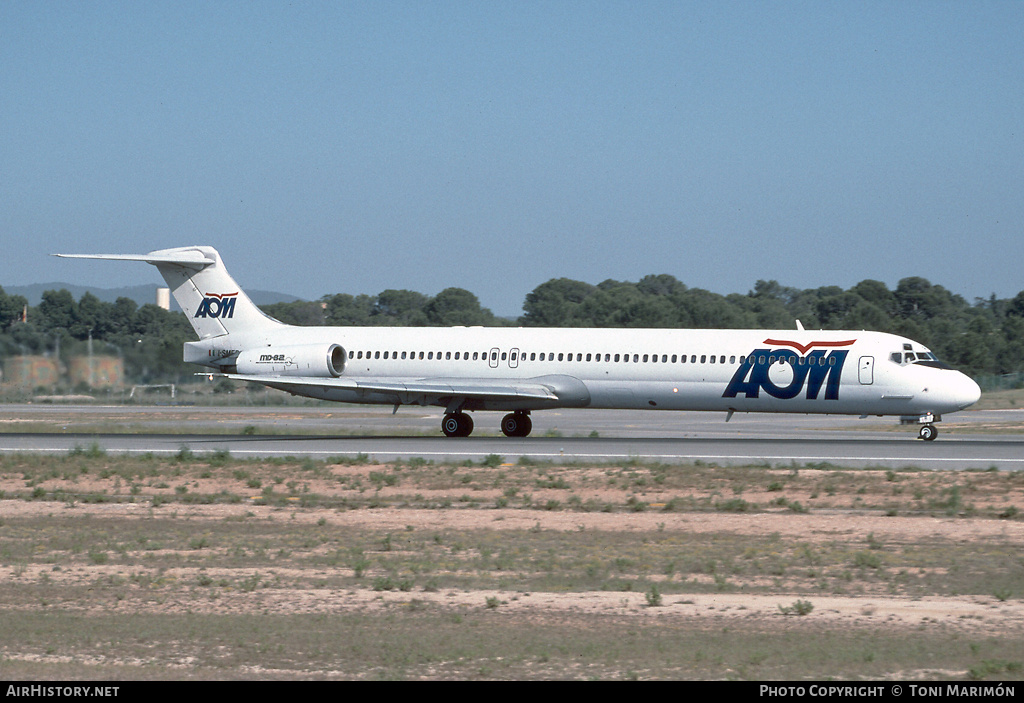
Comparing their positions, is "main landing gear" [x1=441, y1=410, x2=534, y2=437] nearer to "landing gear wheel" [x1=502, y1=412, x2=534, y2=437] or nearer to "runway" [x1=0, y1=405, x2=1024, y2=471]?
"landing gear wheel" [x1=502, y1=412, x2=534, y2=437]

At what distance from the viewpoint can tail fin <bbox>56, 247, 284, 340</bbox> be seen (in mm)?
38906

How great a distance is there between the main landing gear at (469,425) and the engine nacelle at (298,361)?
4.09 metres

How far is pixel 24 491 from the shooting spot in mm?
21578

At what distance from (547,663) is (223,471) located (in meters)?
16.4

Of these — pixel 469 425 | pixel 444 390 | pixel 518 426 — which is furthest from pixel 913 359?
pixel 444 390

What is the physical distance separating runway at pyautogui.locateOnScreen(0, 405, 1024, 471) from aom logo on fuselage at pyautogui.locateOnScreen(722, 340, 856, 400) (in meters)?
1.47

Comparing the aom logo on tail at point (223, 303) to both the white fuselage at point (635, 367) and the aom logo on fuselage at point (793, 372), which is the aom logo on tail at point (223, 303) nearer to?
the white fuselage at point (635, 367)

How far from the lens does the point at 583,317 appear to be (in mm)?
95250

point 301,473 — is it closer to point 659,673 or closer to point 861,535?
point 861,535

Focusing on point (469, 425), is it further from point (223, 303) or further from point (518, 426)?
point (223, 303)

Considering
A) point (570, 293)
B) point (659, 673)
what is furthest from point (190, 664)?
point (570, 293)

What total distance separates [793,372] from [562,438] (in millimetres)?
7326

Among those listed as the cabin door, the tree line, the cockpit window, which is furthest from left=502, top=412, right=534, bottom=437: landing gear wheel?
the tree line

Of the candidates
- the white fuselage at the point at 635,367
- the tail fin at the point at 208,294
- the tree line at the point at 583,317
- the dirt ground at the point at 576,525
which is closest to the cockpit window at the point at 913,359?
the white fuselage at the point at 635,367
